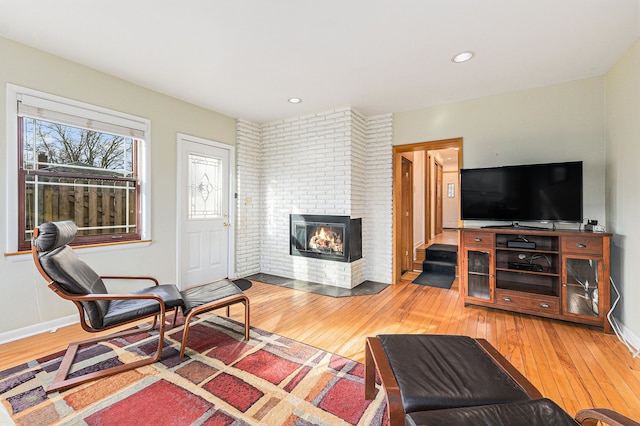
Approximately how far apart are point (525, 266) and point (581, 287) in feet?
1.53

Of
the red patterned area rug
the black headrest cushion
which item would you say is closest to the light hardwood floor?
→ the red patterned area rug

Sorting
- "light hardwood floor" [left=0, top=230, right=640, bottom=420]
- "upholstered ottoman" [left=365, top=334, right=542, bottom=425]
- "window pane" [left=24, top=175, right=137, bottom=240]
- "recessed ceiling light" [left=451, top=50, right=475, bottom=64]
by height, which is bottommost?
"light hardwood floor" [left=0, top=230, right=640, bottom=420]

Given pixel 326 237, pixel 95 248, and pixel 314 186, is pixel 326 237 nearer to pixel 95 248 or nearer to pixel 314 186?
pixel 314 186

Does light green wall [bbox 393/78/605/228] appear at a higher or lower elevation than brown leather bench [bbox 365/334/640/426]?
higher

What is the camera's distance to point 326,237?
4.18 metres

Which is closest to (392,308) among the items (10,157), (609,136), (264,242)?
(264,242)

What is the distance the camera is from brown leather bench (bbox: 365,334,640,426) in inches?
40.4

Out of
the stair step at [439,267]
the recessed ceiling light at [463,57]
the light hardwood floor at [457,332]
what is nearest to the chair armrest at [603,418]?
the light hardwood floor at [457,332]

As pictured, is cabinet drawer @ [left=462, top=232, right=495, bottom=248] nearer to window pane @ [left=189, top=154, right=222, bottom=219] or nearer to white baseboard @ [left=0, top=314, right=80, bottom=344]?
window pane @ [left=189, top=154, right=222, bottom=219]

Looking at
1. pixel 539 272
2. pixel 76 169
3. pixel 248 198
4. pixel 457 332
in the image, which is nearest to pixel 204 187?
pixel 248 198

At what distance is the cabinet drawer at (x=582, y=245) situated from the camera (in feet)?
8.48

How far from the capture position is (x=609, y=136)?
2838mm

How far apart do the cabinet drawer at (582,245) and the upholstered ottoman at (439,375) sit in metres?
1.85

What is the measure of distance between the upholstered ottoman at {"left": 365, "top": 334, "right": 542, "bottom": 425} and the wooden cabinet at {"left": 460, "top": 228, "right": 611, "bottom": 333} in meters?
1.73
